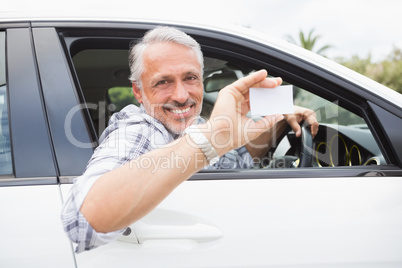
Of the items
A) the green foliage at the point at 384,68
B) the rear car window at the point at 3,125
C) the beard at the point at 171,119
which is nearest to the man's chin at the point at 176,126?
the beard at the point at 171,119

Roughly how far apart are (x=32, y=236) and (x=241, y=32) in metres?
1.07

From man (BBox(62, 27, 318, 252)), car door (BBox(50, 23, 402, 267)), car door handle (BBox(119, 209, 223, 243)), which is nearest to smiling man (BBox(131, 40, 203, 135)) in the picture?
man (BBox(62, 27, 318, 252))

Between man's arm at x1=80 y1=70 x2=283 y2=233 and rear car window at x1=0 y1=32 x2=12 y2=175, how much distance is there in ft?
1.45

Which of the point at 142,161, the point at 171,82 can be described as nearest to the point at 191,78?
the point at 171,82

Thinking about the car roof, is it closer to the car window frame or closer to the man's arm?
the car window frame

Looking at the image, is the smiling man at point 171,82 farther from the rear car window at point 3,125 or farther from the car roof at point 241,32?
the rear car window at point 3,125

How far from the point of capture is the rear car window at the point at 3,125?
126 centimetres

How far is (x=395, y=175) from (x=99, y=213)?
106cm

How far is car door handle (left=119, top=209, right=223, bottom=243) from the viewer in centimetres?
117

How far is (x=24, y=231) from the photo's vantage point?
114 cm

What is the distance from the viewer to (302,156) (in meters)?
1.74

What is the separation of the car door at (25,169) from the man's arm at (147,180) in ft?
0.80

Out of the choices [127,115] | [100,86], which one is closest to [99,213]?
[127,115]

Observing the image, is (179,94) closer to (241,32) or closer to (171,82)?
(171,82)
